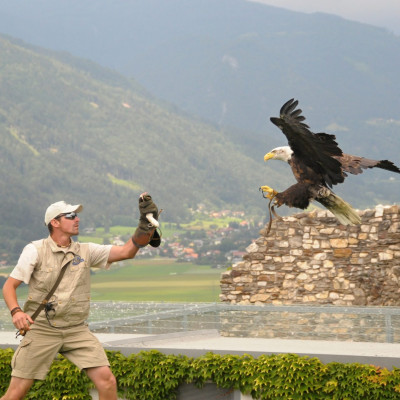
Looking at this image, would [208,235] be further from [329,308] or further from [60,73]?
[329,308]

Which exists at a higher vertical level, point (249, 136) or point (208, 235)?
point (249, 136)

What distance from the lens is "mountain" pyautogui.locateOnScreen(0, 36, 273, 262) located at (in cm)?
12794

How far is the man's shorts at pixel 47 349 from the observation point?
315 inches

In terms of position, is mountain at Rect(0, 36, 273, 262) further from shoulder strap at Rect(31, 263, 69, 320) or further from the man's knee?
the man's knee

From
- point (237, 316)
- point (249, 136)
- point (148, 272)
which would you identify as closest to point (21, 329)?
point (237, 316)

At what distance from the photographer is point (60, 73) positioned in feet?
561

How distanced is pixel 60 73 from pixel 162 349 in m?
164

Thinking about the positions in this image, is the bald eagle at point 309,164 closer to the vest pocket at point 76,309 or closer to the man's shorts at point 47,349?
the vest pocket at point 76,309

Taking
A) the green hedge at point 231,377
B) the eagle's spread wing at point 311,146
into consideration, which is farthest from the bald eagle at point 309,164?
the green hedge at point 231,377

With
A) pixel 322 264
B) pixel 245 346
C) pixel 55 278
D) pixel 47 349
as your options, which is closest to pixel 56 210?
pixel 55 278

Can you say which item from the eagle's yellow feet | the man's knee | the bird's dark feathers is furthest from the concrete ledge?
the man's knee

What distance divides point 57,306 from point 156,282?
278ft

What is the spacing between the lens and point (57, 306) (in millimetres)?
7961

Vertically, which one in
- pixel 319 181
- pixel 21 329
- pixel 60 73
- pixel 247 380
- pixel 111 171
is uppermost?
pixel 60 73
